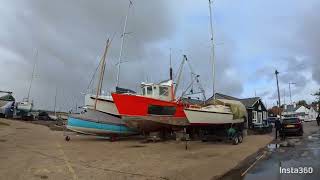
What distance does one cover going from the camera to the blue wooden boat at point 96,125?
2870 centimetres

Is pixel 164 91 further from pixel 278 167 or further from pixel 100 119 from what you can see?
pixel 278 167

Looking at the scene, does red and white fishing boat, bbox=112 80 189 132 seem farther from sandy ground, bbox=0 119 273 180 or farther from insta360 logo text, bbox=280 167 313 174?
insta360 logo text, bbox=280 167 313 174

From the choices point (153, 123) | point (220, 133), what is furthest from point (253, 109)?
point (153, 123)

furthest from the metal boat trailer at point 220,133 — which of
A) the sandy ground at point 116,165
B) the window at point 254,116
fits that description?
the window at point 254,116

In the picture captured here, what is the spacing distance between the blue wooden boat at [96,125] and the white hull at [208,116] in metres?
7.25

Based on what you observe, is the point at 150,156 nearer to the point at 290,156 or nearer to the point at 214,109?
the point at 290,156

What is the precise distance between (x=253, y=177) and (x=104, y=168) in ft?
17.9

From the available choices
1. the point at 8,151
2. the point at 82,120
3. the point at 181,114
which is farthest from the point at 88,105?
the point at 8,151

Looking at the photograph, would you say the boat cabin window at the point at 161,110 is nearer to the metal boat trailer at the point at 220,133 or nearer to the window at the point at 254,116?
the metal boat trailer at the point at 220,133

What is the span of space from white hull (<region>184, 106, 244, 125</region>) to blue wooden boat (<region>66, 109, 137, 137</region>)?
725 cm

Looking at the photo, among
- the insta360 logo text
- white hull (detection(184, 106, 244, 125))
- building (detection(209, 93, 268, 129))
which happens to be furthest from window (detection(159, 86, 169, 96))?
the insta360 logo text

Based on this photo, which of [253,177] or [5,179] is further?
[253,177]

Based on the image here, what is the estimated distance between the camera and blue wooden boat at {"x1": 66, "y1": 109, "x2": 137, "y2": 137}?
28703 mm

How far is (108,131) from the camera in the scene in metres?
29.2
